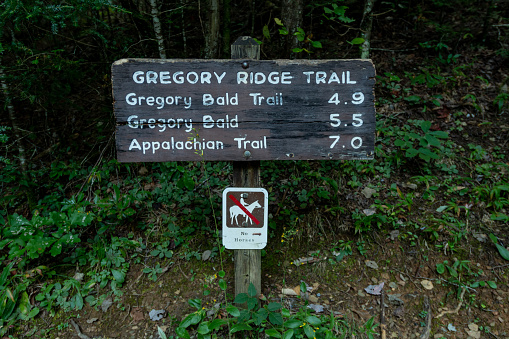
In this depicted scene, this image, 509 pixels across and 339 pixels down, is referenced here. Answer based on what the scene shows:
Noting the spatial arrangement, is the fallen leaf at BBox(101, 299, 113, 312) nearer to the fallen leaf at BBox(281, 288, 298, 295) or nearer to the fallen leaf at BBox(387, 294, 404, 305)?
the fallen leaf at BBox(281, 288, 298, 295)

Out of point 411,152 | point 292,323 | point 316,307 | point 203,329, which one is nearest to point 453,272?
point 316,307

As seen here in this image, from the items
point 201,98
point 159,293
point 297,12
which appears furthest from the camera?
point 297,12

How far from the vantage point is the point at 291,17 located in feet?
13.7

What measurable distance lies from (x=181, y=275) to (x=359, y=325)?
1659mm

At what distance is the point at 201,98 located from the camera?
7.08 ft

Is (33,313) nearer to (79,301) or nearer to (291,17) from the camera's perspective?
(79,301)

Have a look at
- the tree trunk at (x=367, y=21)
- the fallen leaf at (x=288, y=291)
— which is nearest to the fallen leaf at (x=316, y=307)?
the fallen leaf at (x=288, y=291)

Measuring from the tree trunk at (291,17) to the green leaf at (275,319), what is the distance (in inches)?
Result: 125

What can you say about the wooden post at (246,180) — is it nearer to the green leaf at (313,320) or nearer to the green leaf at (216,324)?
the green leaf at (216,324)

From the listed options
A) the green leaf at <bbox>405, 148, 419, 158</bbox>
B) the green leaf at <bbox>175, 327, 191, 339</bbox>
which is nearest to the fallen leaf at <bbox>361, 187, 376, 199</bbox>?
the green leaf at <bbox>405, 148, 419, 158</bbox>

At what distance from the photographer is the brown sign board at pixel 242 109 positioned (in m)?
2.13

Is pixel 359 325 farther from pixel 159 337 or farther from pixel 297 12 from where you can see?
pixel 297 12

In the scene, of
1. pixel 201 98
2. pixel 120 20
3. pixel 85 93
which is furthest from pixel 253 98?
pixel 120 20

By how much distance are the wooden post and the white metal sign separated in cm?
8
